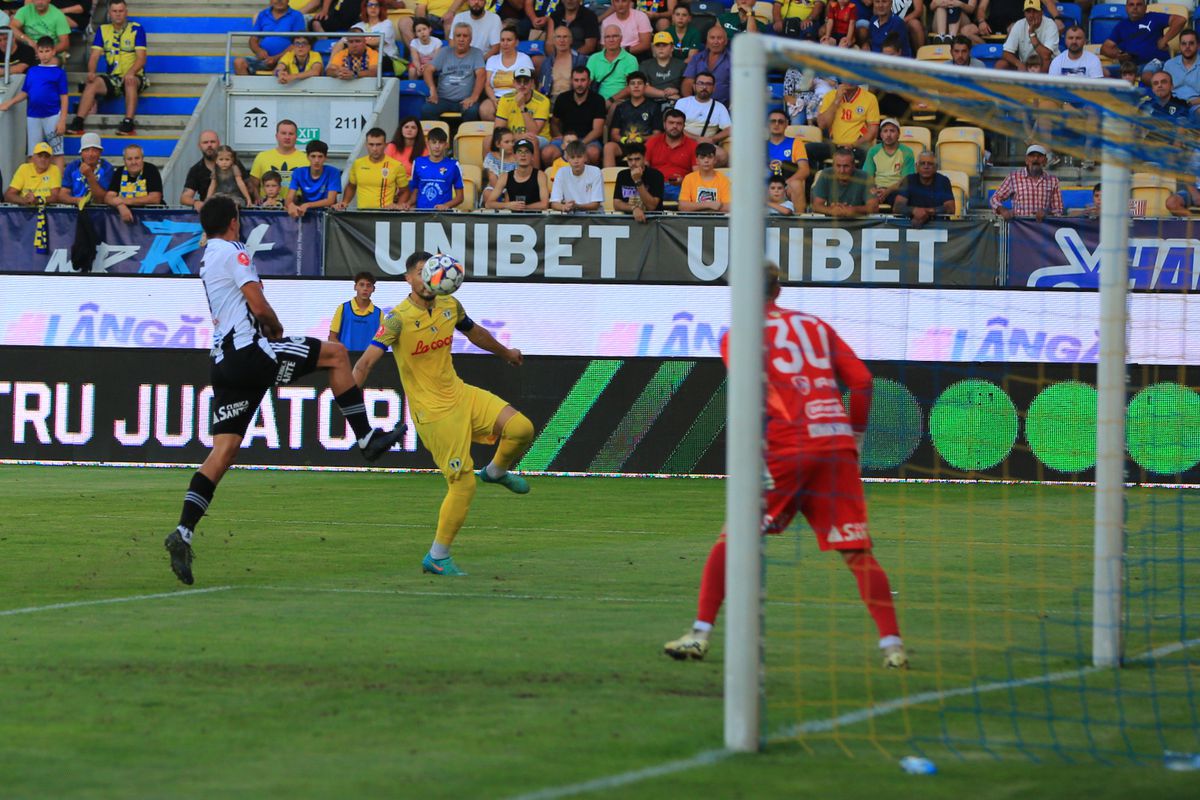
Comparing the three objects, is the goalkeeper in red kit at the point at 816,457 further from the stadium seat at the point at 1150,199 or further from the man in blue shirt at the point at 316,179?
the man in blue shirt at the point at 316,179

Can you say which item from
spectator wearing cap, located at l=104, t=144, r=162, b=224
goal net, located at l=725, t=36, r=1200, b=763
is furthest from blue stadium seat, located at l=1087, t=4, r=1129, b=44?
spectator wearing cap, located at l=104, t=144, r=162, b=224

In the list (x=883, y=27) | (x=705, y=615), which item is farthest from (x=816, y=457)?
(x=883, y=27)

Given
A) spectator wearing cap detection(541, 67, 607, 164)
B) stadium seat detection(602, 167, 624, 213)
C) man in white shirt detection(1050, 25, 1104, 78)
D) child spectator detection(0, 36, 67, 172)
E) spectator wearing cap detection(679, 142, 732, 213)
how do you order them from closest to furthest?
spectator wearing cap detection(679, 142, 732, 213)
stadium seat detection(602, 167, 624, 213)
man in white shirt detection(1050, 25, 1104, 78)
spectator wearing cap detection(541, 67, 607, 164)
child spectator detection(0, 36, 67, 172)

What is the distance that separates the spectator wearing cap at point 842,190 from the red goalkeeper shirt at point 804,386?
8.29 meters

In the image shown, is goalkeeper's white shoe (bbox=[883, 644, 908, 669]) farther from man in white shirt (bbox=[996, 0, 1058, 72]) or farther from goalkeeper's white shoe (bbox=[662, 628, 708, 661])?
man in white shirt (bbox=[996, 0, 1058, 72])

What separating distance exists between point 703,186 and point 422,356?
32.4 ft

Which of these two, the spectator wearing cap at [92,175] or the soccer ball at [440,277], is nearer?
the soccer ball at [440,277]

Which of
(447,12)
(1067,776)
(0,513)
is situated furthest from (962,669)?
(447,12)

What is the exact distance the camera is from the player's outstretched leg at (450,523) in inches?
461

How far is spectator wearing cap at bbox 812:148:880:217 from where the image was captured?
16953 millimetres

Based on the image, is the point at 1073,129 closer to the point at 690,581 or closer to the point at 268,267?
the point at 690,581

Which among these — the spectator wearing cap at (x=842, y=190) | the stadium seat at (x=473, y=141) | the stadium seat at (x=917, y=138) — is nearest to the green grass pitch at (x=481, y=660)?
the spectator wearing cap at (x=842, y=190)

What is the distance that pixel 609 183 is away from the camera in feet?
74.3

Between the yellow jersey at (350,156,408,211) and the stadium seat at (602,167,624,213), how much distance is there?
2397mm
